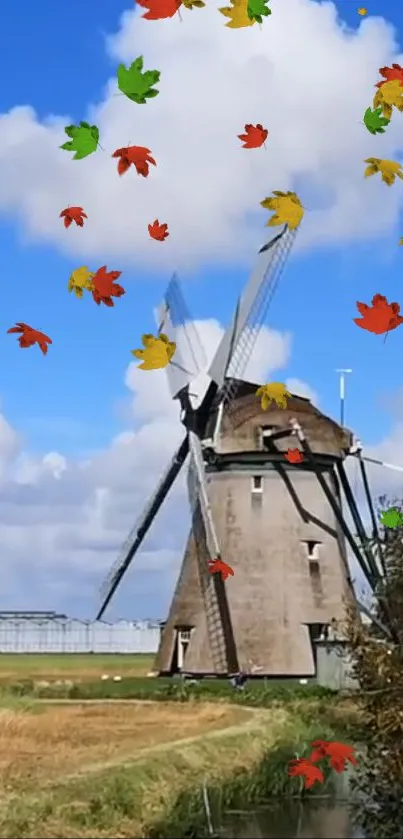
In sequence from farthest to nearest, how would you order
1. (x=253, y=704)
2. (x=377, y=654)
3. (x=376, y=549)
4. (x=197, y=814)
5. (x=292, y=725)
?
(x=253, y=704), (x=292, y=725), (x=197, y=814), (x=376, y=549), (x=377, y=654)

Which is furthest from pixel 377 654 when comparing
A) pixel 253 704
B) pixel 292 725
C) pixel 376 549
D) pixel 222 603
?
pixel 222 603

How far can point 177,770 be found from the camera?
22.0 m

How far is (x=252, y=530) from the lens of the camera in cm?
4259

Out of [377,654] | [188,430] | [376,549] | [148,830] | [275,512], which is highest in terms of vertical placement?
[188,430]

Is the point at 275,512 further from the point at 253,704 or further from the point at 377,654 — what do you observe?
the point at 377,654

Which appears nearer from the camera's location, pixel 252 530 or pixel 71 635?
pixel 252 530

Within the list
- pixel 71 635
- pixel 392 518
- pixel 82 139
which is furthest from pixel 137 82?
pixel 71 635

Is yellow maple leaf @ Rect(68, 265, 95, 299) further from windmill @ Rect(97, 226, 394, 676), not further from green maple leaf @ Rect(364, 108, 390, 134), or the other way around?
windmill @ Rect(97, 226, 394, 676)

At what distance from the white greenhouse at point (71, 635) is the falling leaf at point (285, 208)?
5952 cm

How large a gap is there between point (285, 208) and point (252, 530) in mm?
32403

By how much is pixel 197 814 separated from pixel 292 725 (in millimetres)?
10135

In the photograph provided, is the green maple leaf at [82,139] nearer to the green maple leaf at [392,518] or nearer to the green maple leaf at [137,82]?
the green maple leaf at [137,82]

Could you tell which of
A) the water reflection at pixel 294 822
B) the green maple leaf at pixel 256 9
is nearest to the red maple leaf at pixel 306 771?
the water reflection at pixel 294 822

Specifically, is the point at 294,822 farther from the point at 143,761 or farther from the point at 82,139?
the point at 82,139
